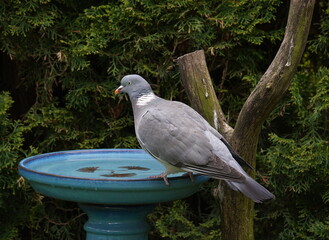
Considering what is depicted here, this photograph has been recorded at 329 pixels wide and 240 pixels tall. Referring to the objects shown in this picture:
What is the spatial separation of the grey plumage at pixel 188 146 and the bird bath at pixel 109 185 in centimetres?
11

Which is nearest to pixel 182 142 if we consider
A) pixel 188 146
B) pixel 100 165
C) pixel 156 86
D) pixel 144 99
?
pixel 188 146

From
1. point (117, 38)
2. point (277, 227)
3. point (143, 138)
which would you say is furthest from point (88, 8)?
point (277, 227)

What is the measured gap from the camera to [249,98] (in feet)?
8.71

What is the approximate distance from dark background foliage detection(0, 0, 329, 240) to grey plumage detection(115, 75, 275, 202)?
825mm

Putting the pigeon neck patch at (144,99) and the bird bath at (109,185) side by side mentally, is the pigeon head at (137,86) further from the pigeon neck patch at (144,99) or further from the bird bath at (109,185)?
the bird bath at (109,185)

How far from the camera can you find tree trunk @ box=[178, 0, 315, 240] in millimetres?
2537

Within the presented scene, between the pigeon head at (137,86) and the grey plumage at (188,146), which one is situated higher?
the pigeon head at (137,86)

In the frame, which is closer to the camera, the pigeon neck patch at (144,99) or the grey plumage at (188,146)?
the grey plumage at (188,146)

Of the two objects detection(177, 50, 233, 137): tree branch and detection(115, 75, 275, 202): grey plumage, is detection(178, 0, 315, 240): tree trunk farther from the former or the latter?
detection(115, 75, 275, 202): grey plumage

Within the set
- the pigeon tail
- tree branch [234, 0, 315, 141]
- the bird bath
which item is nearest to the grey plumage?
the pigeon tail

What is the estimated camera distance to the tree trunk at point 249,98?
254 centimetres

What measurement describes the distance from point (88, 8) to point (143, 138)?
1510 millimetres

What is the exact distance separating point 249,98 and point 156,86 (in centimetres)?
99

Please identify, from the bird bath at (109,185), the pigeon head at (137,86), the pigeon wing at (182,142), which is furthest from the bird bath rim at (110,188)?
the pigeon head at (137,86)
